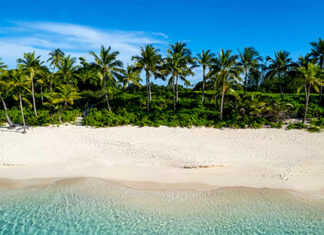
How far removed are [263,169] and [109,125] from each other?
14.0 m

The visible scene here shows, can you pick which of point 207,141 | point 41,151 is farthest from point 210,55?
point 41,151

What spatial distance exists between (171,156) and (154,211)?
→ 586 centimetres

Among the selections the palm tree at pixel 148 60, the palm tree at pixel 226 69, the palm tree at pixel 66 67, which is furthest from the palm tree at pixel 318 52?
the palm tree at pixel 66 67

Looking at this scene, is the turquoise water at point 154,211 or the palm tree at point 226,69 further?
the palm tree at point 226,69

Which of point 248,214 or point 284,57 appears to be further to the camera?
point 284,57

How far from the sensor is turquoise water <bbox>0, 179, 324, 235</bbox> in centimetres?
884

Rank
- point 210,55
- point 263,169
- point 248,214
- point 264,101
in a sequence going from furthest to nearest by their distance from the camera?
point 210,55 < point 264,101 < point 263,169 < point 248,214

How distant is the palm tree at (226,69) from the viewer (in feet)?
69.2

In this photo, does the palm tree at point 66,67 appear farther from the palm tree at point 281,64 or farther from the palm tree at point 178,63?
the palm tree at point 281,64

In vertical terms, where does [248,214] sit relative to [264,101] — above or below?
below

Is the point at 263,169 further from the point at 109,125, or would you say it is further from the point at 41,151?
the point at 41,151

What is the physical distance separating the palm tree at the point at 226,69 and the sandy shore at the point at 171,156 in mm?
4850

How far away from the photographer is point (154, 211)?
9922mm

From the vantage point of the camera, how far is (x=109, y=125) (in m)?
21.7
